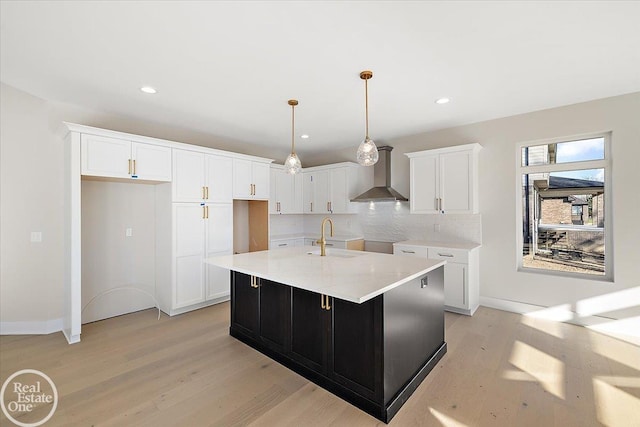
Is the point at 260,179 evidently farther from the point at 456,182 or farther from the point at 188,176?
the point at 456,182

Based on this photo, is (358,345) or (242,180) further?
(242,180)

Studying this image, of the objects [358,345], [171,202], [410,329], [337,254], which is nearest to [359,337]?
[358,345]

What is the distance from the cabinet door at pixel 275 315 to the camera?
8.32 ft

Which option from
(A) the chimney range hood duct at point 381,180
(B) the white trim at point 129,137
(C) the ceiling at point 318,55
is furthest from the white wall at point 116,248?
(A) the chimney range hood duct at point 381,180

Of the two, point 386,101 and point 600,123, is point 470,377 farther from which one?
point 600,123

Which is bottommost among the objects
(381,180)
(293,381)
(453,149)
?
(293,381)

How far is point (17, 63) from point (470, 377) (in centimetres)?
466

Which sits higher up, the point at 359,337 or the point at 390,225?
the point at 390,225

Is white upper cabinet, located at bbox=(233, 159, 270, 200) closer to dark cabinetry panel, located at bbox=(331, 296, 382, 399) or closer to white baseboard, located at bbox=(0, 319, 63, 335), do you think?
white baseboard, located at bbox=(0, 319, 63, 335)

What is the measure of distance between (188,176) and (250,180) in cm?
103

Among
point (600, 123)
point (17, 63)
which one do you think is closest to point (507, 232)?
point (600, 123)

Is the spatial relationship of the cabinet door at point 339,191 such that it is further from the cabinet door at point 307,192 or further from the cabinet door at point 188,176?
the cabinet door at point 188,176

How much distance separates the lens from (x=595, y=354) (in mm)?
2703

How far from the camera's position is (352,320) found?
207 centimetres
